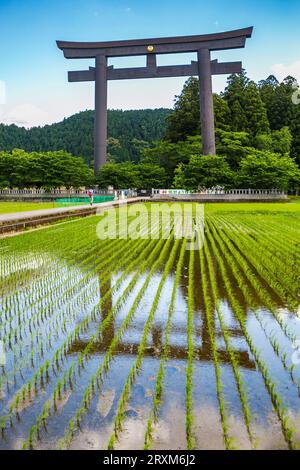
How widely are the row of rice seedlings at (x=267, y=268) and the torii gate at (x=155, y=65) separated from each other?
25859mm

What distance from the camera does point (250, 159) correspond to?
35625 millimetres

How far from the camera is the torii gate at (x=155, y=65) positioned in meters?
34.9

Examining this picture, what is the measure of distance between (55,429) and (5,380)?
35.3 inches

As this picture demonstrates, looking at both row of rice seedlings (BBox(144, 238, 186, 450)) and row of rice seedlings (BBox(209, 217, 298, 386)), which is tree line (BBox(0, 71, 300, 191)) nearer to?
row of rice seedlings (BBox(209, 217, 298, 386))

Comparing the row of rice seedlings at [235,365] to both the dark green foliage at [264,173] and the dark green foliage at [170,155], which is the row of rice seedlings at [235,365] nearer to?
the dark green foliage at [264,173]

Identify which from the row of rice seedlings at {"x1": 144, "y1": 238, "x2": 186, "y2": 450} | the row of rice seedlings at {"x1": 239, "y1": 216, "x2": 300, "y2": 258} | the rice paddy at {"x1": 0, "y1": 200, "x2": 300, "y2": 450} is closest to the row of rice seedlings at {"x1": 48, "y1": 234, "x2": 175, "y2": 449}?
the rice paddy at {"x1": 0, "y1": 200, "x2": 300, "y2": 450}

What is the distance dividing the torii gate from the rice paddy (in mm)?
29474

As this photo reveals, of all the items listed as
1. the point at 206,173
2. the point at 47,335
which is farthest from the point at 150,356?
the point at 206,173

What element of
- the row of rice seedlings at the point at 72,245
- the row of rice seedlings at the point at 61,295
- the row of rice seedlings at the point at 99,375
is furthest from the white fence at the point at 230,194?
the row of rice seedlings at the point at 99,375

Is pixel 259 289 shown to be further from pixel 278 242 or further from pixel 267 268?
pixel 278 242

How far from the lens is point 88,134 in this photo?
72.2 metres
